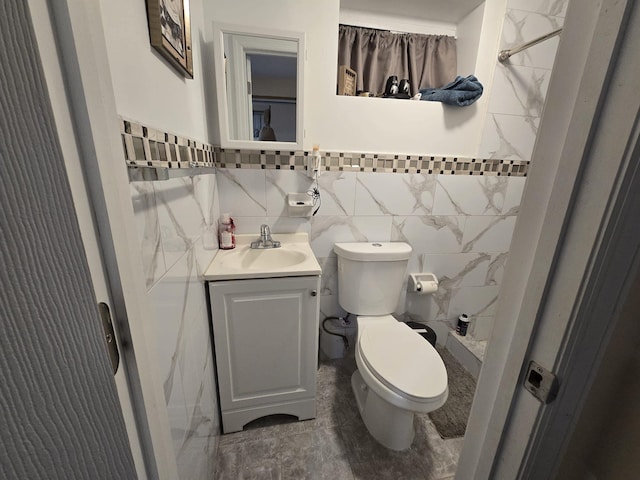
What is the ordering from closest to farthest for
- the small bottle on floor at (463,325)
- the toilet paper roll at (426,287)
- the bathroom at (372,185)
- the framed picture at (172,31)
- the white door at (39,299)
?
the white door at (39,299), the framed picture at (172,31), the bathroom at (372,185), the toilet paper roll at (426,287), the small bottle on floor at (463,325)

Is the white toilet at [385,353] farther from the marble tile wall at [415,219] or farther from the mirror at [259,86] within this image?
the mirror at [259,86]

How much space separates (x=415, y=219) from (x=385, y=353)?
2.82ft

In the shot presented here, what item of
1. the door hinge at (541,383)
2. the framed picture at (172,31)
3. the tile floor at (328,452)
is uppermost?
the framed picture at (172,31)

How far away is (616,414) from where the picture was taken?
18.6 inches

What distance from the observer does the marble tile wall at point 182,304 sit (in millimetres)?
577

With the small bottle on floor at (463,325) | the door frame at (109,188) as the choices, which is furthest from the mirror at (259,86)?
the small bottle on floor at (463,325)

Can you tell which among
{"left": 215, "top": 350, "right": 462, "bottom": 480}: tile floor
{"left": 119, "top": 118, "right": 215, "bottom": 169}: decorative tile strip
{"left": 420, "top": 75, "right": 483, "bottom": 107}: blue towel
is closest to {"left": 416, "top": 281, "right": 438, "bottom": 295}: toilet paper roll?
{"left": 215, "top": 350, "right": 462, "bottom": 480}: tile floor

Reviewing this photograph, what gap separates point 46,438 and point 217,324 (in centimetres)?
94

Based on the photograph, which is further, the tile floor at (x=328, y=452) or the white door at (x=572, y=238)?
the tile floor at (x=328, y=452)

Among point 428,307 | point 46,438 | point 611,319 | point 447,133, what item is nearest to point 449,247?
point 428,307

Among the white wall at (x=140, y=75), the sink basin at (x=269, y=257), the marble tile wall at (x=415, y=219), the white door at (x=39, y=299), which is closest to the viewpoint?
the white door at (x=39, y=299)

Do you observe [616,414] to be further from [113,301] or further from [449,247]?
[449,247]

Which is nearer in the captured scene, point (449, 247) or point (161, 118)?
point (161, 118)

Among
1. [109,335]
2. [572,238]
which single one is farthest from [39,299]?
[572,238]
